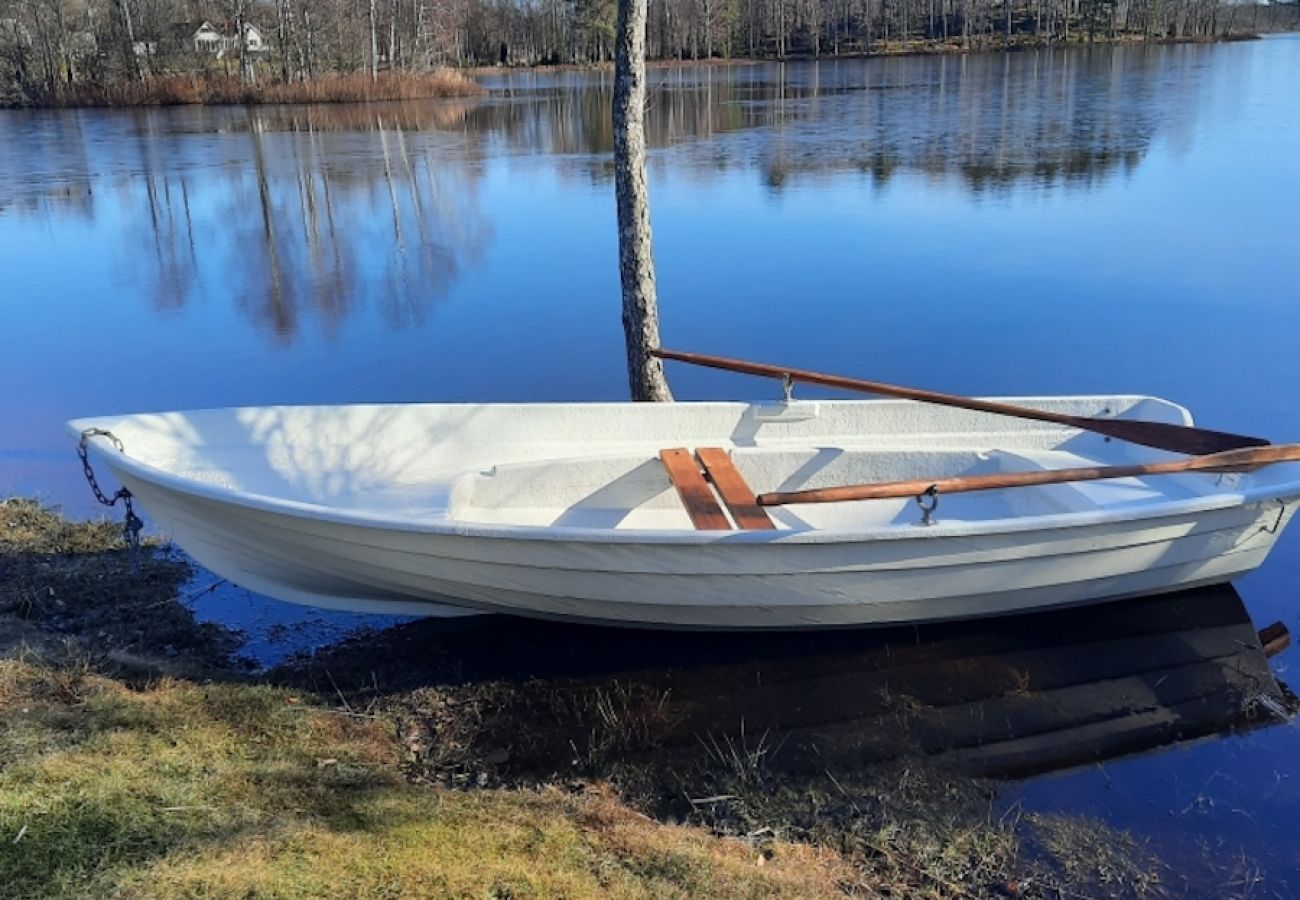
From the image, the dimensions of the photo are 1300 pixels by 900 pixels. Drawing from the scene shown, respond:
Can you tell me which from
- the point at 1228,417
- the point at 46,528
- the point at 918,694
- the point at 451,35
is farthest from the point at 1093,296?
the point at 451,35

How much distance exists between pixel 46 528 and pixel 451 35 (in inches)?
2080

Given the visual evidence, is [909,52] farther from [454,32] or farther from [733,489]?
[733,489]

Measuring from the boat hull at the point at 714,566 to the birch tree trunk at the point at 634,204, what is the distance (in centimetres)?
242

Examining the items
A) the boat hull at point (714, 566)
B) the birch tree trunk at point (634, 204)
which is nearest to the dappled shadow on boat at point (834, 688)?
the boat hull at point (714, 566)

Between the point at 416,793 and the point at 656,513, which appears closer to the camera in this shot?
the point at 416,793

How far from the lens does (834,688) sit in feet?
15.1

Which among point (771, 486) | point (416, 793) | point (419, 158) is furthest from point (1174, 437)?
point (419, 158)

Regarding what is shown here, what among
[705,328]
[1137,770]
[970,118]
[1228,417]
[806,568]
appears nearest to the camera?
[1137,770]

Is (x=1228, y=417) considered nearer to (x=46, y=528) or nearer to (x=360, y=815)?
(x=360, y=815)

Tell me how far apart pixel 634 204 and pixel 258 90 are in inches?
1386

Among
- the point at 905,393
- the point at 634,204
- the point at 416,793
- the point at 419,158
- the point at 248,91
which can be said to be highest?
the point at 248,91

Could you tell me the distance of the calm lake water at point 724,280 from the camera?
7363mm

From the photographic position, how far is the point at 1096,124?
22.3 metres

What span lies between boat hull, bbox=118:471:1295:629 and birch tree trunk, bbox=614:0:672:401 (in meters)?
2.42
